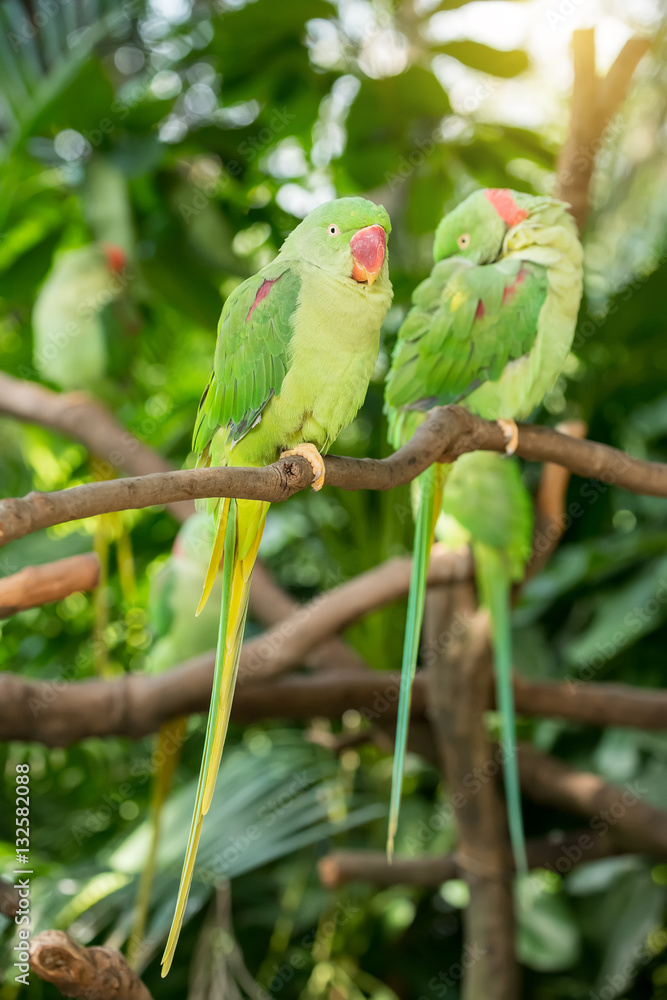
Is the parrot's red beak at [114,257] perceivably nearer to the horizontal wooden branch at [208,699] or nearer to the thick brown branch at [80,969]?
the horizontal wooden branch at [208,699]

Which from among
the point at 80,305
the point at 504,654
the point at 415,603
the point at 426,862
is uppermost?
the point at 80,305

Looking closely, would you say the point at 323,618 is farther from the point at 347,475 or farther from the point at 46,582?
the point at 347,475

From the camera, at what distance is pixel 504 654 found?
134 cm

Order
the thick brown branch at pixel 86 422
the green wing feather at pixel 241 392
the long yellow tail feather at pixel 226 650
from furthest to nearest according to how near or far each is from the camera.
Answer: the thick brown branch at pixel 86 422 < the green wing feather at pixel 241 392 < the long yellow tail feather at pixel 226 650

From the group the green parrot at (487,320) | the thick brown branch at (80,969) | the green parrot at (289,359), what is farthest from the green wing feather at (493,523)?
the thick brown branch at (80,969)

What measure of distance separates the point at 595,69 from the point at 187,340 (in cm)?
144

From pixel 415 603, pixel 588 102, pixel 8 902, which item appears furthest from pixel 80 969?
pixel 588 102

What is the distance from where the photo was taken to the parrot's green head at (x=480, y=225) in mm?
1015

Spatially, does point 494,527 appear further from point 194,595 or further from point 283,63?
point 283,63

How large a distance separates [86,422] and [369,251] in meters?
1.17

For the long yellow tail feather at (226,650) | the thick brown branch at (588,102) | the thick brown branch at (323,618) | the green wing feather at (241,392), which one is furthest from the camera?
the thick brown branch at (323,618)

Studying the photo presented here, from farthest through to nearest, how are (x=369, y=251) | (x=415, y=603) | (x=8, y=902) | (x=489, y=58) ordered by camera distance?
(x=489, y=58) < (x=415, y=603) < (x=8, y=902) < (x=369, y=251)

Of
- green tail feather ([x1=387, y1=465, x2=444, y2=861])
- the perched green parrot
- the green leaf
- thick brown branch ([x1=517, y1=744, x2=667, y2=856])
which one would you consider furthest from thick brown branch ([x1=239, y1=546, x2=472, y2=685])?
the green leaf

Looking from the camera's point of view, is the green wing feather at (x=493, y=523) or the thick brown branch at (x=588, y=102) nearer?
the thick brown branch at (x=588, y=102)
